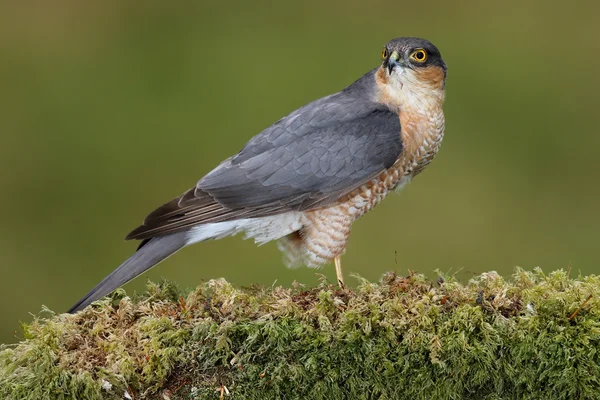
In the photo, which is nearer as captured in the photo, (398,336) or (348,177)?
(398,336)

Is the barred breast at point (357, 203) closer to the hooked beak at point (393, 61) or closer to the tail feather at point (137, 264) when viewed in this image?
the hooked beak at point (393, 61)

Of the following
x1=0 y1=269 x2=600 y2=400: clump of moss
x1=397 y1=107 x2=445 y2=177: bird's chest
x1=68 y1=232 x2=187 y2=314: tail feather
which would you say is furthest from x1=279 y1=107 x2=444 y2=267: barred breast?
x1=0 y1=269 x2=600 y2=400: clump of moss

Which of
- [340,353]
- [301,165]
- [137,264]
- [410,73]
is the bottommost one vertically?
[340,353]

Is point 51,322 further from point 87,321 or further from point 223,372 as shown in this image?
point 223,372

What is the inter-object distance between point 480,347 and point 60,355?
1433 mm

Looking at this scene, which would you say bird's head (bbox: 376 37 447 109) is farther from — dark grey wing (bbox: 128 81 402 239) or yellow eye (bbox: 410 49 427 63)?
dark grey wing (bbox: 128 81 402 239)

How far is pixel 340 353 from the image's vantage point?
2.46 metres

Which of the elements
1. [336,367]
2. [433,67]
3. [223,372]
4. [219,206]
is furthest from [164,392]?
[433,67]

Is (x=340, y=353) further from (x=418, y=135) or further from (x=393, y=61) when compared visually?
(x=393, y=61)

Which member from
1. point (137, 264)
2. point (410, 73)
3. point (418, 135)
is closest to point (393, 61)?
point (410, 73)

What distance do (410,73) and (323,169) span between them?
67 cm

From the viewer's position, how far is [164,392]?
7.99ft

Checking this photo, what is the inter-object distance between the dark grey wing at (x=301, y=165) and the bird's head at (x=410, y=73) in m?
0.12

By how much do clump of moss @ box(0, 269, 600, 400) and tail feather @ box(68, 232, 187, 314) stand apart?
23cm
